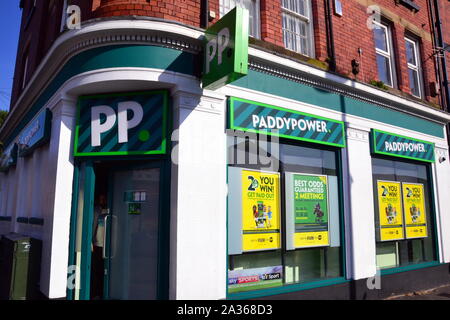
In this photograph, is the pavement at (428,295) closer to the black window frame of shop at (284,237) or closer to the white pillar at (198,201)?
the black window frame of shop at (284,237)

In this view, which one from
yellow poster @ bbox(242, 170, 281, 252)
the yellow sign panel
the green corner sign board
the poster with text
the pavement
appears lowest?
the pavement

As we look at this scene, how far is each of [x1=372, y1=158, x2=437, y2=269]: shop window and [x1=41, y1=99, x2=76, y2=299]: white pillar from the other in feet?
21.2

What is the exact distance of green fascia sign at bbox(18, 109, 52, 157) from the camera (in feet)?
20.1

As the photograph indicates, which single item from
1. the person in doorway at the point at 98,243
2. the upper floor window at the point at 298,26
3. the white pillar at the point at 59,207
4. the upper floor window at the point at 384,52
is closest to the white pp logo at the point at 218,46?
the white pillar at the point at 59,207

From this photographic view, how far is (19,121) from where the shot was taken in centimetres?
970

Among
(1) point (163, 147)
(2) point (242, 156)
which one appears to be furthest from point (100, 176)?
(2) point (242, 156)

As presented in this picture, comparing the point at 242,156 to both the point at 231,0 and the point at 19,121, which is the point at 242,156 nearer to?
the point at 231,0

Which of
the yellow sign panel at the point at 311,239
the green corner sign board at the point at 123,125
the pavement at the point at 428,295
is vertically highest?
the green corner sign board at the point at 123,125

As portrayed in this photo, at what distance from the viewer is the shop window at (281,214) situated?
547 centimetres

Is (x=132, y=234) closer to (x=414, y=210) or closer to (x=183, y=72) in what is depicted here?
(x=183, y=72)

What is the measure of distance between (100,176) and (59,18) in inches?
156

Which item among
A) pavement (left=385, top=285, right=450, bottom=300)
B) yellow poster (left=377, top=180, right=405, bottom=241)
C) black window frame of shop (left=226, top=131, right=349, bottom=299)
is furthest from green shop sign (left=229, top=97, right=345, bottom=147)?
pavement (left=385, top=285, right=450, bottom=300)

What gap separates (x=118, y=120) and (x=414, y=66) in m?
9.12

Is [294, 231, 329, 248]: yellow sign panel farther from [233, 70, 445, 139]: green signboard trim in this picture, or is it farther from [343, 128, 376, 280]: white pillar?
[233, 70, 445, 139]: green signboard trim
